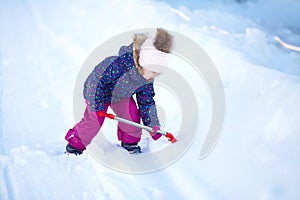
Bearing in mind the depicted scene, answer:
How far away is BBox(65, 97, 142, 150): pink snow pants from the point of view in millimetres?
1354

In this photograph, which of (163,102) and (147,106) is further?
(163,102)

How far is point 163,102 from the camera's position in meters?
1.58

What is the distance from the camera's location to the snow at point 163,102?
119cm

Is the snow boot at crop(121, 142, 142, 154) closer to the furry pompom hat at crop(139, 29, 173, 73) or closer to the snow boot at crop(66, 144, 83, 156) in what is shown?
the snow boot at crop(66, 144, 83, 156)

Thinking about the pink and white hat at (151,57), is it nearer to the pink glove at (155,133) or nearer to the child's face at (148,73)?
the child's face at (148,73)

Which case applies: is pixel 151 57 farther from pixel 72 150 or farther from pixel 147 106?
pixel 72 150

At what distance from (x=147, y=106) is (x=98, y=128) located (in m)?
0.19

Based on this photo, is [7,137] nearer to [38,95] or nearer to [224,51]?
[38,95]

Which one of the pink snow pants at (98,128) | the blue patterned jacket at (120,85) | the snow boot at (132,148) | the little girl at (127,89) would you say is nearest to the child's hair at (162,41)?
the little girl at (127,89)

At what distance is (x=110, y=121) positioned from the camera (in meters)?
1.53

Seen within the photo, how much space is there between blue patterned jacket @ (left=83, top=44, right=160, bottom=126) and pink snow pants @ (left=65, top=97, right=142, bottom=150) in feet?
0.13

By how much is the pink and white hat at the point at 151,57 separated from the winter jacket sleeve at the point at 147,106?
0.43 feet

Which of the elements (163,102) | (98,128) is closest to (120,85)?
(98,128)

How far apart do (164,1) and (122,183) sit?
1282 millimetres
